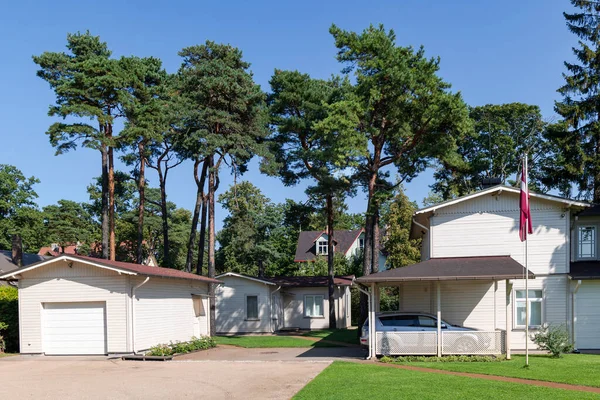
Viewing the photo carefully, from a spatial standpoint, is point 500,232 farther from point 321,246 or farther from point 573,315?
point 321,246

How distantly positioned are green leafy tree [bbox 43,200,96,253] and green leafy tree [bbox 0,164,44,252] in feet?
3.51

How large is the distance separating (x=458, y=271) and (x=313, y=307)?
18398mm

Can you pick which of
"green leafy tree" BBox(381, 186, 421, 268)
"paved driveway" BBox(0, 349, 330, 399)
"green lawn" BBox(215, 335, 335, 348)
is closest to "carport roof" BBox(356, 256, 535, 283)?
"paved driveway" BBox(0, 349, 330, 399)

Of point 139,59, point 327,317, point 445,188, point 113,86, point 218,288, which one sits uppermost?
point 139,59

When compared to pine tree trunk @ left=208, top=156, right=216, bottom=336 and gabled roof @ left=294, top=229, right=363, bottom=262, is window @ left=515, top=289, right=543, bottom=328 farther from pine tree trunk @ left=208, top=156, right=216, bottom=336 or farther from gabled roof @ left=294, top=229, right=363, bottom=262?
gabled roof @ left=294, top=229, right=363, bottom=262

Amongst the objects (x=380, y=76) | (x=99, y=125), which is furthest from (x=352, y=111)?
(x=99, y=125)

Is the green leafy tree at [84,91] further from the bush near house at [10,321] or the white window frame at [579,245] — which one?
the white window frame at [579,245]

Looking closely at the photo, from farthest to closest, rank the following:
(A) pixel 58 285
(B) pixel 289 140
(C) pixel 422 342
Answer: (B) pixel 289 140 → (A) pixel 58 285 → (C) pixel 422 342

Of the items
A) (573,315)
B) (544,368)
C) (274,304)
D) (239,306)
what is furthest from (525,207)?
(239,306)

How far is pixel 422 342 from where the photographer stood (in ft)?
57.6

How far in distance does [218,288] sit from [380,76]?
627 inches

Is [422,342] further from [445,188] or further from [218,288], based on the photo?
[445,188]

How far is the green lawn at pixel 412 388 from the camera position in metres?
11.2

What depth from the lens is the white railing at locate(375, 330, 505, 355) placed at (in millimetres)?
17391
